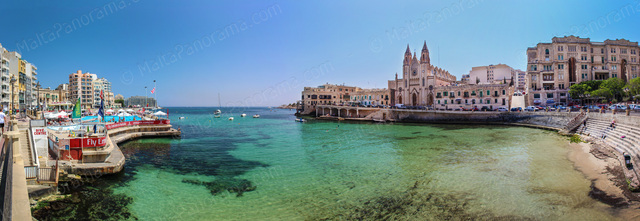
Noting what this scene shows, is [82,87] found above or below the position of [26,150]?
above

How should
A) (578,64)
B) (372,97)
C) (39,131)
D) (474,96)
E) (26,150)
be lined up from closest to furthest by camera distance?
(26,150) → (39,131) → (578,64) → (474,96) → (372,97)

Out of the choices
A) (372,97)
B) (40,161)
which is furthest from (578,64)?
(40,161)

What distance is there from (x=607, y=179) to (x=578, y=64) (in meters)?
60.0

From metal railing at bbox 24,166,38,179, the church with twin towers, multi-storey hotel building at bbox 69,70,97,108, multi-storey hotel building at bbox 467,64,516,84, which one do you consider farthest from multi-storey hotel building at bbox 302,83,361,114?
metal railing at bbox 24,166,38,179

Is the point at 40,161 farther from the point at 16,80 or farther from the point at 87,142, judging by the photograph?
the point at 16,80

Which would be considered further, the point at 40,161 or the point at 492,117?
the point at 492,117

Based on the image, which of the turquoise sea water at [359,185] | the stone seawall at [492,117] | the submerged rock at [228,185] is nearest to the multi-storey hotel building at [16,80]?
Result: the turquoise sea water at [359,185]

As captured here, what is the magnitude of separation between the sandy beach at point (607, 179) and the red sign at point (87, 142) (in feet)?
90.9

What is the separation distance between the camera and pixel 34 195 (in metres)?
12.9

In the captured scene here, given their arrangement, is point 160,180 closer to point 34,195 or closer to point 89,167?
point 89,167

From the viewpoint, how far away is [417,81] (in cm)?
7719

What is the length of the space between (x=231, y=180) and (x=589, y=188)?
19.0 meters

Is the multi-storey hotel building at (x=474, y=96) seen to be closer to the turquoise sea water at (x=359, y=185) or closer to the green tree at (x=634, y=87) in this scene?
the green tree at (x=634, y=87)

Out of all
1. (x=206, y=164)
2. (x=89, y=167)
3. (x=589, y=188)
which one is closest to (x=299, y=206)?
(x=206, y=164)
